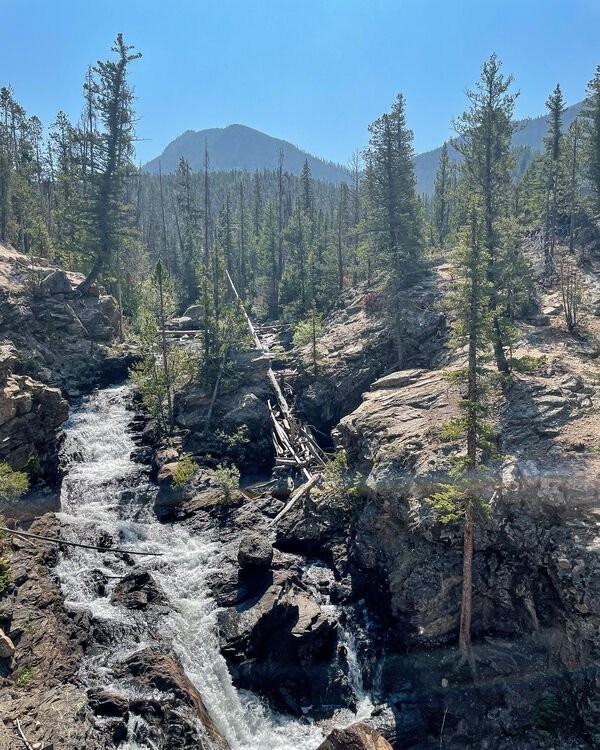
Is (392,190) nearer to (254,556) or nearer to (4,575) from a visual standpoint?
(254,556)

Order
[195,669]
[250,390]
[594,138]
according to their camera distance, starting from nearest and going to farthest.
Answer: [195,669] → [250,390] → [594,138]

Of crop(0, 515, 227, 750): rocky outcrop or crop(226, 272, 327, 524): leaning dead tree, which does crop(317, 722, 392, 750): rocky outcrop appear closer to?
crop(0, 515, 227, 750): rocky outcrop

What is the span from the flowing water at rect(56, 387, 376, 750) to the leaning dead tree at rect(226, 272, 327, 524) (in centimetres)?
597

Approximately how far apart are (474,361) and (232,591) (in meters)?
11.6

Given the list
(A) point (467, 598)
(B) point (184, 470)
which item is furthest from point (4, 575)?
(A) point (467, 598)

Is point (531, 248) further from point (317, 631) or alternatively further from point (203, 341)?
point (317, 631)

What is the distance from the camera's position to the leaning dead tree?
→ 2461 cm

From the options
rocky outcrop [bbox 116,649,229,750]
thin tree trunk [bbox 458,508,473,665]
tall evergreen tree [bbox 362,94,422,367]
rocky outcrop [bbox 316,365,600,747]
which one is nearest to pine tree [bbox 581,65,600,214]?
tall evergreen tree [bbox 362,94,422,367]

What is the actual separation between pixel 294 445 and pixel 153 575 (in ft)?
36.9

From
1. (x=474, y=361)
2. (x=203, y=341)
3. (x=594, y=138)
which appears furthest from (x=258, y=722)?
(x=594, y=138)

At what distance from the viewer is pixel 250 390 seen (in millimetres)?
30562

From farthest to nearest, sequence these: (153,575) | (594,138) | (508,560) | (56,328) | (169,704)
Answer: (594,138) < (56,328) < (153,575) < (508,560) < (169,704)

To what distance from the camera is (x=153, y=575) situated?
17.9 meters

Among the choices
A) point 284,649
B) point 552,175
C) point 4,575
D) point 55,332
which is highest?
point 552,175
